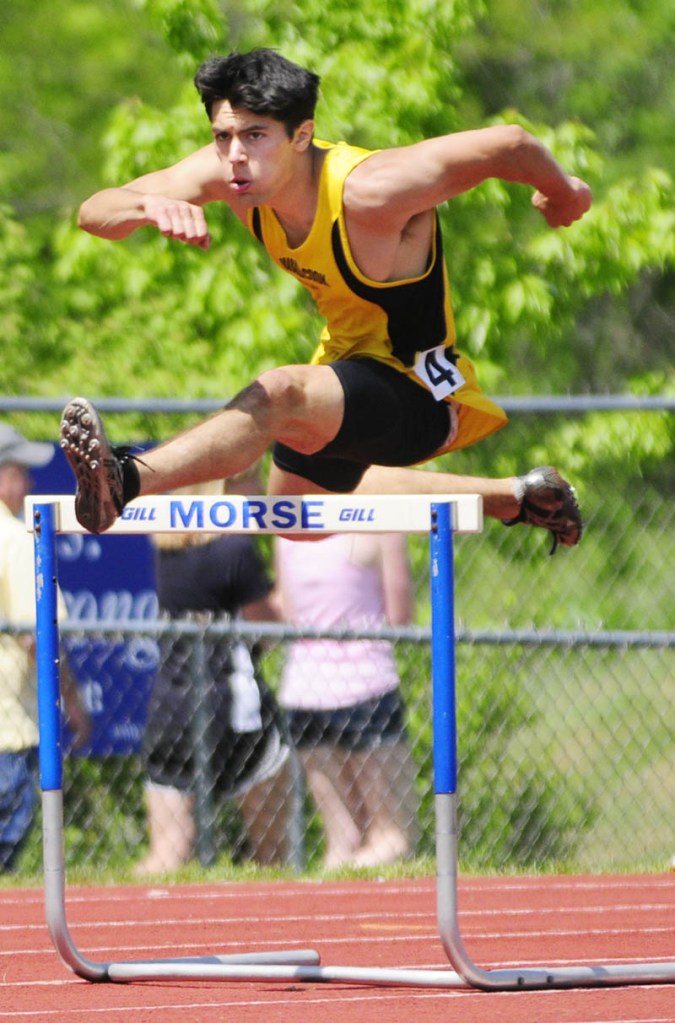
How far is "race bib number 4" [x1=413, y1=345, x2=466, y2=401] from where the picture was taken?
18.3 feet

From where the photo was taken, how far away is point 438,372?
18.4ft

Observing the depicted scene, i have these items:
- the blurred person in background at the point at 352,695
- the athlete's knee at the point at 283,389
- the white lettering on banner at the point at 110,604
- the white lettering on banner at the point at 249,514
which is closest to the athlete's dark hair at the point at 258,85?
the athlete's knee at the point at 283,389

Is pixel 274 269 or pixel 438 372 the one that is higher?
pixel 438 372

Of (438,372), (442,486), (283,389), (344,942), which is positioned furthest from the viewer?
(344,942)

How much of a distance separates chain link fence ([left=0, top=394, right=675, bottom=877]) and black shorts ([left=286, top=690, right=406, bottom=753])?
5.3 inches

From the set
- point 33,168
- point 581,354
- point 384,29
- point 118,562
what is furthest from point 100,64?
point 118,562

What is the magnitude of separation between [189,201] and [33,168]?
15162 millimetres

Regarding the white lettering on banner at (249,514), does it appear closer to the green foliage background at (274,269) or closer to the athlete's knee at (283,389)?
the athlete's knee at (283,389)

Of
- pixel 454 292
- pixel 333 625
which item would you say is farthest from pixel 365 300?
pixel 454 292

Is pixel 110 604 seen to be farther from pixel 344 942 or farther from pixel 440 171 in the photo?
pixel 440 171

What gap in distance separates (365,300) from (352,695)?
301cm

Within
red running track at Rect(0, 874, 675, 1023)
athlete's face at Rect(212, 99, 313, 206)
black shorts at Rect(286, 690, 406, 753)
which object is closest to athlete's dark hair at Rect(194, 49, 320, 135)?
athlete's face at Rect(212, 99, 313, 206)

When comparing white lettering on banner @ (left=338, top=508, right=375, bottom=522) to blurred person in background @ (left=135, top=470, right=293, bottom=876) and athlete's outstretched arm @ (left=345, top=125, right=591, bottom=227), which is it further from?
blurred person in background @ (left=135, top=470, right=293, bottom=876)

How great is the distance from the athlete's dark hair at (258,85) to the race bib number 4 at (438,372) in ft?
2.56
